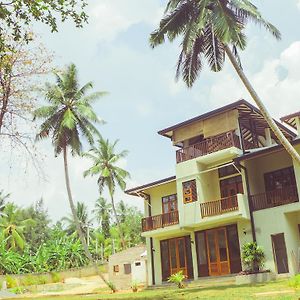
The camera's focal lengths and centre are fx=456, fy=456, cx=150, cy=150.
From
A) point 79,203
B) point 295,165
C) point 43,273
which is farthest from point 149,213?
point 79,203

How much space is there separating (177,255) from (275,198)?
6.85 metres

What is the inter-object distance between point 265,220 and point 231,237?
93.8 inches

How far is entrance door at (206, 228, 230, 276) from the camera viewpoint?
23.1 meters

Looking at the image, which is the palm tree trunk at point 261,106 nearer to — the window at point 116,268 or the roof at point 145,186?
the roof at point 145,186

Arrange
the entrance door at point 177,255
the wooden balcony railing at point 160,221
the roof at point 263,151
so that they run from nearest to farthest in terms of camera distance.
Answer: the roof at point 263,151, the wooden balcony railing at point 160,221, the entrance door at point 177,255

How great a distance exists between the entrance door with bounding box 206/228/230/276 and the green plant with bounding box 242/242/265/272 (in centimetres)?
213

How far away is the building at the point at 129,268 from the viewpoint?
28342 millimetres

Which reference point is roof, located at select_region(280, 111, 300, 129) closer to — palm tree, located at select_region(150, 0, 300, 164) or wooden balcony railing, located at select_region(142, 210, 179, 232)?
palm tree, located at select_region(150, 0, 300, 164)

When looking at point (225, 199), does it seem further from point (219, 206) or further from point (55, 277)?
point (55, 277)

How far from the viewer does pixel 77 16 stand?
907cm

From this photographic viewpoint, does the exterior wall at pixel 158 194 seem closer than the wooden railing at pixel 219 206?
No

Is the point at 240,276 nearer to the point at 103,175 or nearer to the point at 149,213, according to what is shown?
the point at 149,213

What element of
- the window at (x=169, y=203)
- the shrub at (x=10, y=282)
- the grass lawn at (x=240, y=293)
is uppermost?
the window at (x=169, y=203)

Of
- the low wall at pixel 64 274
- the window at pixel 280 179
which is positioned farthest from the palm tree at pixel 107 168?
the window at pixel 280 179
